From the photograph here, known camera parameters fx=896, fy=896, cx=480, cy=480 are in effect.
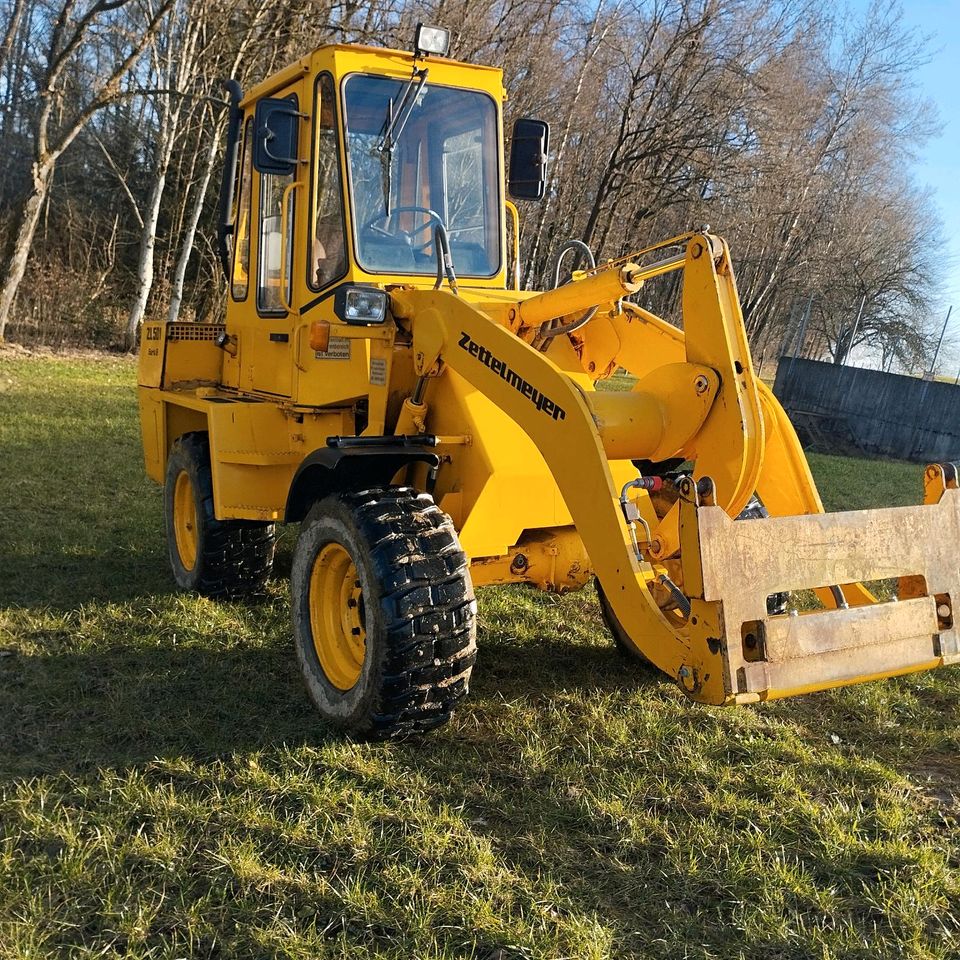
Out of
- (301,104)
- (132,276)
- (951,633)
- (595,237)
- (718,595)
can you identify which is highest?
(595,237)

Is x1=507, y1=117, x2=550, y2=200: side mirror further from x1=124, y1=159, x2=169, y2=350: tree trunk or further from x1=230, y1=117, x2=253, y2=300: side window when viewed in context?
x1=124, y1=159, x2=169, y2=350: tree trunk

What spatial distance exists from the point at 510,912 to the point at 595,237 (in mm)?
23907

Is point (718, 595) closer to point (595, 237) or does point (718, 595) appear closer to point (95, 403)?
point (95, 403)

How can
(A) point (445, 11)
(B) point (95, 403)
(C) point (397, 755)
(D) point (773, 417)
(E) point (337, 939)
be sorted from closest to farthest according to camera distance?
(E) point (337, 939)
(C) point (397, 755)
(D) point (773, 417)
(B) point (95, 403)
(A) point (445, 11)

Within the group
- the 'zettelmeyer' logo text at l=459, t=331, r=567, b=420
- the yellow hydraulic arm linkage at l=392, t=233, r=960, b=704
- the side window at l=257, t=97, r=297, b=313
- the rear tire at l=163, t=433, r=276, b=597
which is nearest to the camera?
the yellow hydraulic arm linkage at l=392, t=233, r=960, b=704

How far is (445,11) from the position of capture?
17625 millimetres

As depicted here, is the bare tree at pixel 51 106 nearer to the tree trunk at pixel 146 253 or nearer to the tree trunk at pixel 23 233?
the tree trunk at pixel 23 233

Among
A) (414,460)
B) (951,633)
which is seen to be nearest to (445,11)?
(414,460)

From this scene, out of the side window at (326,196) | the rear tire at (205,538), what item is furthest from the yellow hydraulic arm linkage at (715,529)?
the rear tire at (205,538)

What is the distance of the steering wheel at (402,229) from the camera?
438 cm

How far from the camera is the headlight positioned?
406 cm

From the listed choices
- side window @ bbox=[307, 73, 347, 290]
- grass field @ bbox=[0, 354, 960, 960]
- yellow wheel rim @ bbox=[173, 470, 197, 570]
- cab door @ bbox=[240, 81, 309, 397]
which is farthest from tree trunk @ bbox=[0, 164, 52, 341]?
side window @ bbox=[307, 73, 347, 290]

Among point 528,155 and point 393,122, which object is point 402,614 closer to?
point 393,122

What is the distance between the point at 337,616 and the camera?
4.05m
